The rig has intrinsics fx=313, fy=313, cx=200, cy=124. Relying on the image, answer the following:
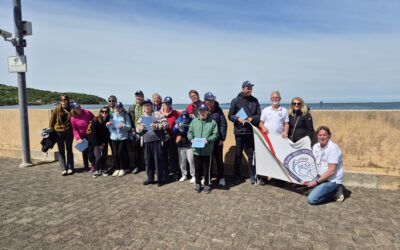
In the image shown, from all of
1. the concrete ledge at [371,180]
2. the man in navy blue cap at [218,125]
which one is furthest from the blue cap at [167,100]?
the concrete ledge at [371,180]

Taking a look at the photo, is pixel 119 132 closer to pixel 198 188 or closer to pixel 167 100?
pixel 167 100

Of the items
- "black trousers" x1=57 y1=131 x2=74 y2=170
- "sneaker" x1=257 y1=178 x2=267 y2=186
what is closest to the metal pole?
"black trousers" x1=57 y1=131 x2=74 y2=170

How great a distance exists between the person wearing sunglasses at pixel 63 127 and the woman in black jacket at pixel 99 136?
721mm

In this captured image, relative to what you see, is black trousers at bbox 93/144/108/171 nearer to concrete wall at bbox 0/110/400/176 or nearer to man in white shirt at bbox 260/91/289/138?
man in white shirt at bbox 260/91/289/138

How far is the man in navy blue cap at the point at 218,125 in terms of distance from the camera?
6.31 m

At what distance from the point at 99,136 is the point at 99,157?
0.49 meters

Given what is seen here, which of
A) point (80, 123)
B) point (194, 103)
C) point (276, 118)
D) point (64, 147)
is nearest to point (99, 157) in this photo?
point (80, 123)

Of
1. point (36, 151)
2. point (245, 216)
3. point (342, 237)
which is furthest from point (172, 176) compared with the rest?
point (36, 151)

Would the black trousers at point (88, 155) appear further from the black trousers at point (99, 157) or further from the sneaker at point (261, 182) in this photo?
the sneaker at point (261, 182)

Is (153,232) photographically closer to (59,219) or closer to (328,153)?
(59,219)

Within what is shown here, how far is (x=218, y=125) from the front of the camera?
6340mm

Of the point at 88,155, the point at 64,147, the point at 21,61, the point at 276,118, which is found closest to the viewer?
the point at 276,118

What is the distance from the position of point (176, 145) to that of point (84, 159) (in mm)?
2682

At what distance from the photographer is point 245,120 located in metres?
6.33
